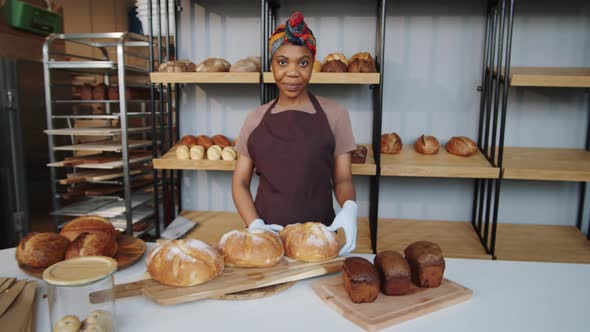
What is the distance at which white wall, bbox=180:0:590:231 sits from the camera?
2.54 m

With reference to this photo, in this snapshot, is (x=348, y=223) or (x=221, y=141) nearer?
(x=348, y=223)

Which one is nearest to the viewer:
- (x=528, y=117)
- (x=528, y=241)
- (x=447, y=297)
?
(x=447, y=297)

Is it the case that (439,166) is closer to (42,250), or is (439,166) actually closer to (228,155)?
(228,155)

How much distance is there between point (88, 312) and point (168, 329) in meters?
0.16

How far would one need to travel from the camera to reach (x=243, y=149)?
5.71 ft

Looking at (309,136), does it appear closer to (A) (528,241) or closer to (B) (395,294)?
(B) (395,294)

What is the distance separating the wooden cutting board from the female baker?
68 centimetres

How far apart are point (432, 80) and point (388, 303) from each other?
2.06 metres

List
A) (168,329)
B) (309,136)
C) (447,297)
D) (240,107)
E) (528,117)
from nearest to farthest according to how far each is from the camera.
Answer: (168,329) → (447,297) → (309,136) → (528,117) → (240,107)

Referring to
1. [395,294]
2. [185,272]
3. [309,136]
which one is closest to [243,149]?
[309,136]

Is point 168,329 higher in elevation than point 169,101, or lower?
→ lower

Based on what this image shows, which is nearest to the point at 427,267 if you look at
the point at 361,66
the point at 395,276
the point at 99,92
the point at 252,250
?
the point at 395,276

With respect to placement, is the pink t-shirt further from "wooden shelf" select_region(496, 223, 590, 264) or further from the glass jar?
"wooden shelf" select_region(496, 223, 590, 264)

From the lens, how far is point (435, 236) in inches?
99.3
